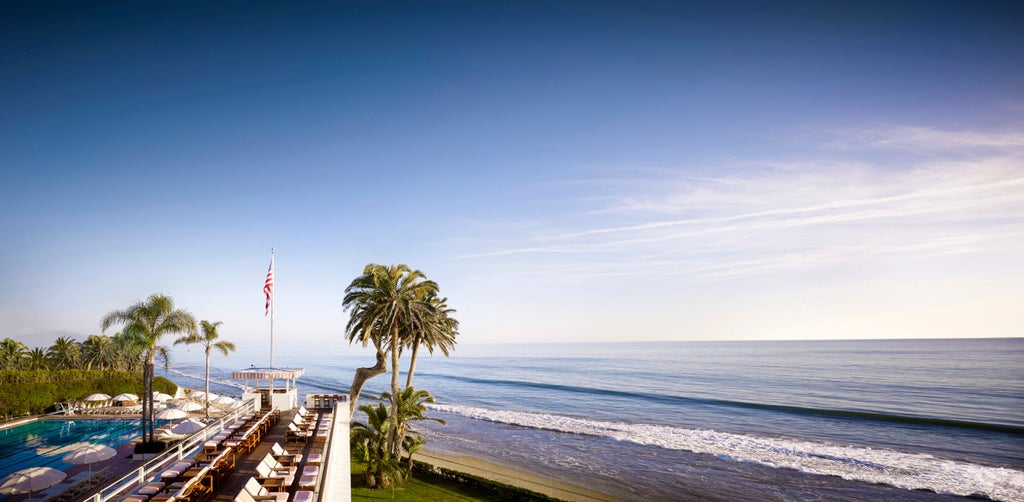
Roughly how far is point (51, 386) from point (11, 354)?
28.7m

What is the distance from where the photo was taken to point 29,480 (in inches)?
631

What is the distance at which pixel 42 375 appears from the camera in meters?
39.9

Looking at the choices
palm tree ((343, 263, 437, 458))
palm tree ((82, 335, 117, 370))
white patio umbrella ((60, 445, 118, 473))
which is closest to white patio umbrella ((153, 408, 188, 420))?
white patio umbrella ((60, 445, 118, 473))

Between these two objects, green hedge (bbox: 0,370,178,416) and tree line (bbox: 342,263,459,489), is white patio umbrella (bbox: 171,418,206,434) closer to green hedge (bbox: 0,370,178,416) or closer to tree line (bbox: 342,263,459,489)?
tree line (bbox: 342,263,459,489)

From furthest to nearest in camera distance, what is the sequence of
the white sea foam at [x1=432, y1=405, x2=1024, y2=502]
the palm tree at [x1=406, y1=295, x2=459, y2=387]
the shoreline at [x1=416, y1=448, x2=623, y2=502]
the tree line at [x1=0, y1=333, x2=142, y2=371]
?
the tree line at [x1=0, y1=333, x2=142, y2=371]
the palm tree at [x1=406, y1=295, x2=459, y2=387]
the white sea foam at [x1=432, y1=405, x2=1024, y2=502]
the shoreline at [x1=416, y1=448, x2=623, y2=502]

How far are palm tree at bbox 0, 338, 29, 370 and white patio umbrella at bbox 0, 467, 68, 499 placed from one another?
183 ft

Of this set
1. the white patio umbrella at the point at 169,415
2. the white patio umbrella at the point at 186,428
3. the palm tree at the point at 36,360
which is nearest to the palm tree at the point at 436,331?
the white patio umbrella at the point at 186,428

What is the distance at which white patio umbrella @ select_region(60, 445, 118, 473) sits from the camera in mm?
18719

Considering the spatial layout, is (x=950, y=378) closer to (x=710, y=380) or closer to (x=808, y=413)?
(x=710, y=380)

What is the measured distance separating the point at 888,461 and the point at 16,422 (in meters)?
62.5

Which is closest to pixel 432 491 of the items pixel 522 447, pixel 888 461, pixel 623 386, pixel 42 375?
pixel 522 447

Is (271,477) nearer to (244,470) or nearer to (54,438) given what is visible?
(244,470)

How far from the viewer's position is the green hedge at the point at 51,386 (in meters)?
37.4

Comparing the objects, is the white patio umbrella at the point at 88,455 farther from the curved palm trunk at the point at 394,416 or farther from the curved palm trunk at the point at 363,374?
the curved palm trunk at the point at 363,374
